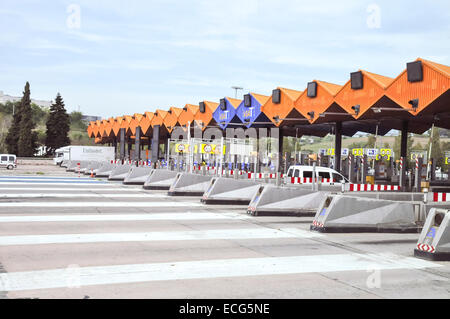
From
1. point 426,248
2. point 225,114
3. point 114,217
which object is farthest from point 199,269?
point 225,114

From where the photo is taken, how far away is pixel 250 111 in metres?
32.4

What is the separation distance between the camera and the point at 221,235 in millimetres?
11914

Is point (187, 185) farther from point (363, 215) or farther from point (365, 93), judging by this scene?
point (363, 215)

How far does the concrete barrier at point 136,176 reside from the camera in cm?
3064

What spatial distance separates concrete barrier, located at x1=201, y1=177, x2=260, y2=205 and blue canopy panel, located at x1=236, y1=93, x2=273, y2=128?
12.1 m

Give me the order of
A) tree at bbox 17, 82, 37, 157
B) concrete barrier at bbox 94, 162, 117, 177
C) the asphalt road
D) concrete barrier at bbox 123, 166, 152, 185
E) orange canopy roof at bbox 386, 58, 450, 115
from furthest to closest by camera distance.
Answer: tree at bbox 17, 82, 37, 157
concrete barrier at bbox 94, 162, 117, 177
concrete barrier at bbox 123, 166, 152, 185
orange canopy roof at bbox 386, 58, 450, 115
the asphalt road

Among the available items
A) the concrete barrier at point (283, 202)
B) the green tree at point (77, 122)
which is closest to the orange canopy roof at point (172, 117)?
the concrete barrier at point (283, 202)

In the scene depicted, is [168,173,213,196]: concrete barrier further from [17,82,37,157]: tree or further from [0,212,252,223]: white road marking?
[17,82,37,157]: tree

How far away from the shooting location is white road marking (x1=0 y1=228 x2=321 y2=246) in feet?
34.4

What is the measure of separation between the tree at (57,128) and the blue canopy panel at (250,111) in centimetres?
Result: 7126

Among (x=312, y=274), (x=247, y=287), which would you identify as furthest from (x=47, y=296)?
(x=312, y=274)

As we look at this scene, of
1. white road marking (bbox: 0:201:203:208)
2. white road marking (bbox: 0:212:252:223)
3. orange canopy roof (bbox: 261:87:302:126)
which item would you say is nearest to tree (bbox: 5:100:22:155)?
orange canopy roof (bbox: 261:87:302:126)

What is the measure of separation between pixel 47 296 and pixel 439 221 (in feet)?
24.4

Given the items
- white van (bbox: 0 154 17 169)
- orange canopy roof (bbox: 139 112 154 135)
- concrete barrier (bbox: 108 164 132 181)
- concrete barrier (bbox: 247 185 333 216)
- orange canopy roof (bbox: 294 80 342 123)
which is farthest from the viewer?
white van (bbox: 0 154 17 169)
